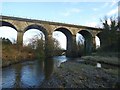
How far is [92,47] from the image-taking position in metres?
55.8

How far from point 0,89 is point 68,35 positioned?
43.6m

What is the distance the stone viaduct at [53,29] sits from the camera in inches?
1635

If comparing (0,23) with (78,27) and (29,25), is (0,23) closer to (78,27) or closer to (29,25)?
(29,25)

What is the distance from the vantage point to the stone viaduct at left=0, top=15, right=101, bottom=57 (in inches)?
1635

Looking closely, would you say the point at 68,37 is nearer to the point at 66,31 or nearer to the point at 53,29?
the point at 66,31

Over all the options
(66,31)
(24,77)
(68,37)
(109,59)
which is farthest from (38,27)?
(24,77)

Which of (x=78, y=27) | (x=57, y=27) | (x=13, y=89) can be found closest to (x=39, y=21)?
(x=57, y=27)

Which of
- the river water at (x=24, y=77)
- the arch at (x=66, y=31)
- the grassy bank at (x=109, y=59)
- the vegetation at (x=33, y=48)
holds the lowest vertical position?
the river water at (x=24, y=77)

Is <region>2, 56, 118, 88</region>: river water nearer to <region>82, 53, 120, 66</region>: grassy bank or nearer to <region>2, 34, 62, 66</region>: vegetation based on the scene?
<region>82, 53, 120, 66</region>: grassy bank

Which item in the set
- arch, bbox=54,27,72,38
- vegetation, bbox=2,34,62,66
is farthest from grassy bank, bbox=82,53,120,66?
arch, bbox=54,27,72,38

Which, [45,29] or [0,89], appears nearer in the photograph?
[0,89]

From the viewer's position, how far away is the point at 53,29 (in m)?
47.5

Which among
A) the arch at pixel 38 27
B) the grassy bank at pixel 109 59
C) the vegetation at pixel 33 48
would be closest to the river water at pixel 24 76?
the grassy bank at pixel 109 59

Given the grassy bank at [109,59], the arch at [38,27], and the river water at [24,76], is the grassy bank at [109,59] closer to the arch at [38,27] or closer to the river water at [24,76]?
the river water at [24,76]
